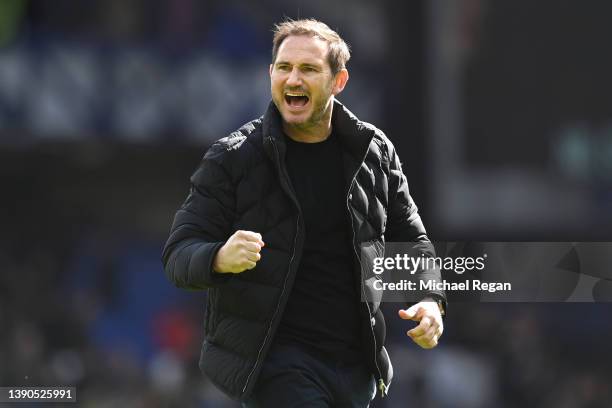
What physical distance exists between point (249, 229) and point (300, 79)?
0.51 meters

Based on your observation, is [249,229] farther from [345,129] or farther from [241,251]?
[345,129]

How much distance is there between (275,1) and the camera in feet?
53.5

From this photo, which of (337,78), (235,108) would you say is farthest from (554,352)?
(337,78)

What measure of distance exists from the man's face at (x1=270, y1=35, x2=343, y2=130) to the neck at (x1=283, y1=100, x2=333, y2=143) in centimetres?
3

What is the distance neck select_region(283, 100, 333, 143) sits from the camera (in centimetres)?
434

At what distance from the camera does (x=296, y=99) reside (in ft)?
14.2

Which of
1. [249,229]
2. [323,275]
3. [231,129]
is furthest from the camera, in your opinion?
[231,129]

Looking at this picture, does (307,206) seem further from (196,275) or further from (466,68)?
(466,68)

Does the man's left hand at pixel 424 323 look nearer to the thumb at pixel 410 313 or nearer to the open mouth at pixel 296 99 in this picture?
the thumb at pixel 410 313

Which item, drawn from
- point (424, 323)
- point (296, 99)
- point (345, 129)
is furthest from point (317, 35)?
point (424, 323)

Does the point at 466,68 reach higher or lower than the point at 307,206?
higher

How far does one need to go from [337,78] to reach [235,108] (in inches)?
465

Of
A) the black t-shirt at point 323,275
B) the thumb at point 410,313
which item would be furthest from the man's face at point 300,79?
the thumb at point 410,313

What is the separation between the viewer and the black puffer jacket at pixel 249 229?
→ 13.5 feet
